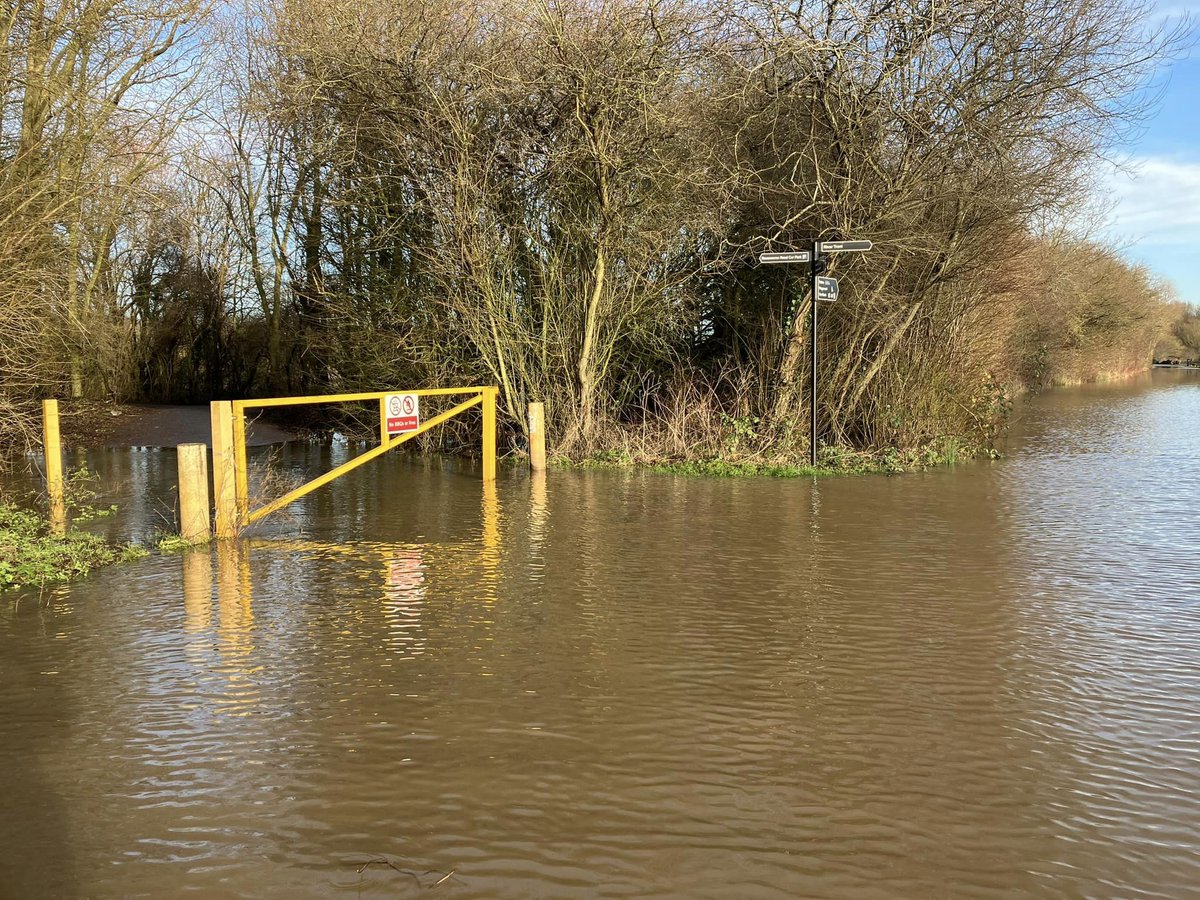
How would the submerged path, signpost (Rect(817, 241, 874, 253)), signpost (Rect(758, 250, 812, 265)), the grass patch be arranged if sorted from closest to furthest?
1. signpost (Rect(817, 241, 874, 253))
2. signpost (Rect(758, 250, 812, 265))
3. the grass patch
4. the submerged path

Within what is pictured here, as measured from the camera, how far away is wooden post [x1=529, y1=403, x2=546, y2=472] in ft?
43.2

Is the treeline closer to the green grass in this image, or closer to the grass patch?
the grass patch

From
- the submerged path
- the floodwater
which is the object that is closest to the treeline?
the submerged path

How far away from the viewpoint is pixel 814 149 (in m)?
12.5

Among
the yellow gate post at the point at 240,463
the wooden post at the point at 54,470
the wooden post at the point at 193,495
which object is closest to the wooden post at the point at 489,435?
the yellow gate post at the point at 240,463

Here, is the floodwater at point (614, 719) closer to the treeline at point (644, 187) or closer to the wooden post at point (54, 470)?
the wooden post at point (54, 470)

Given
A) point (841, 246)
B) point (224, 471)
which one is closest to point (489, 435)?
point (224, 471)

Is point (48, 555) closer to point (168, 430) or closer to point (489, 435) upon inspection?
point (489, 435)

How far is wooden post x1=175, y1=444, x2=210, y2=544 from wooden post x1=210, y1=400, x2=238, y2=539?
0.35ft

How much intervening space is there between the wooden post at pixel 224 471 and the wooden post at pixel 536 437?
5.27m

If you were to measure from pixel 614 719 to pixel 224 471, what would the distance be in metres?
5.47

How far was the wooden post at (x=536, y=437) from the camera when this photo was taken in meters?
13.2

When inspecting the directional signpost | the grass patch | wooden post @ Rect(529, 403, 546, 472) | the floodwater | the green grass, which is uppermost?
the directional signpost

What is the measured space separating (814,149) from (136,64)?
1034 cm
